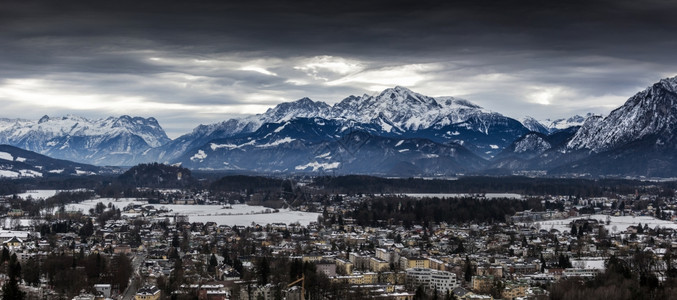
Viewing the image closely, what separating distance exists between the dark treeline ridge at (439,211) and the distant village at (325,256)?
1.08m

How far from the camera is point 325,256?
57.9 meters

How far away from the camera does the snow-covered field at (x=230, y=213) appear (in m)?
89.7

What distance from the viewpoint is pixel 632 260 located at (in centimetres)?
5491

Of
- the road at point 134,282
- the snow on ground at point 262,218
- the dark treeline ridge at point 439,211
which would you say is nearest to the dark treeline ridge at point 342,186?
the snow on ground at point 262,218

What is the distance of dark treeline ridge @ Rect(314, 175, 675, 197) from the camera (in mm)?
128625

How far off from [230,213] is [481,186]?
4998 cm

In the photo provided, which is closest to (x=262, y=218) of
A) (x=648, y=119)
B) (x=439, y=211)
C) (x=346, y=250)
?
(x=439, y=211)

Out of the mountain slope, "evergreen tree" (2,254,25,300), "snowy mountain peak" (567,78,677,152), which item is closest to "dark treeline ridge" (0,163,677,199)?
the mountain slope

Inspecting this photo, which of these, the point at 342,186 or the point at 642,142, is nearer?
the point at 342,186

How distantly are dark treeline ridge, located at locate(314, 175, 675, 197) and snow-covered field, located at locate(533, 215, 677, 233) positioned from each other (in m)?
30.5

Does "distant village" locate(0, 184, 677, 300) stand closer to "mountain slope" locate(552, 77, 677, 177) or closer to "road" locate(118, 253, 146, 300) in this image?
"road" locate(118, 253, 146, 300)

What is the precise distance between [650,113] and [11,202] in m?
128

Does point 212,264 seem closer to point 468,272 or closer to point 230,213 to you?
point 468,272

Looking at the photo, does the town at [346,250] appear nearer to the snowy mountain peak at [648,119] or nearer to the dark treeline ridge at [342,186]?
the dark treeline ridge at [342,186]
